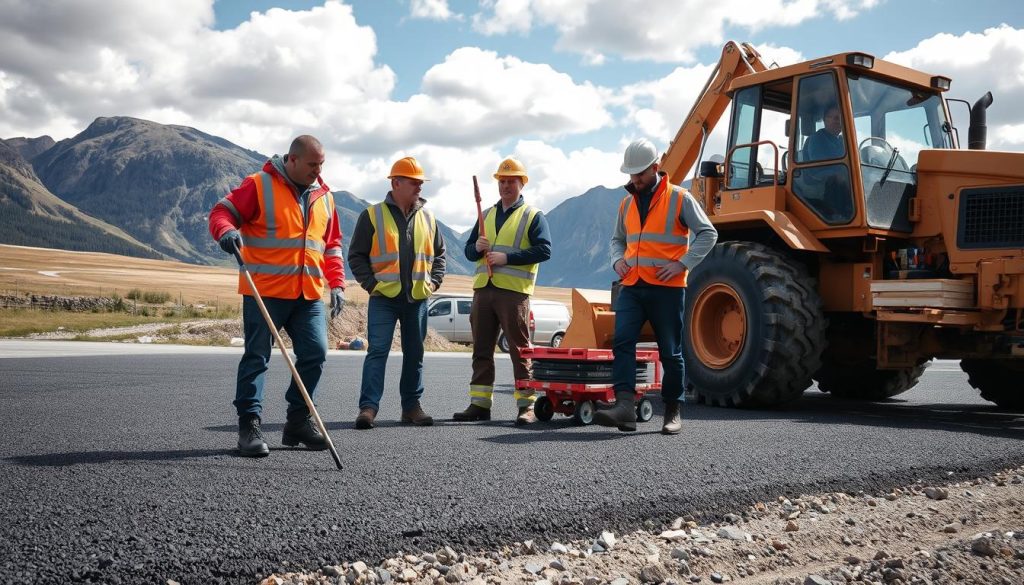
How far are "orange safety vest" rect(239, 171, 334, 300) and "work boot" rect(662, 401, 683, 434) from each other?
2.55 metres

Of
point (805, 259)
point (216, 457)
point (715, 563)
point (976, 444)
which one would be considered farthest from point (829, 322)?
point (216, 457)

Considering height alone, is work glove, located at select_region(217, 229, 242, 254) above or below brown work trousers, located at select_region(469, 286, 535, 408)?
above

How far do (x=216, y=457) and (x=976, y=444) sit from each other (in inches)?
191

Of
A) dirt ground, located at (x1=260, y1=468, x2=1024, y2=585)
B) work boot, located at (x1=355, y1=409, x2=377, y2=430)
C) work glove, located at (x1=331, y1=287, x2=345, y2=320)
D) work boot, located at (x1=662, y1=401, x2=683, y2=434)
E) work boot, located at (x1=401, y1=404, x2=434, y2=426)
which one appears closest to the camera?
dirt ground, located at (x1=260, y1=468, x2=1024, y2=585)

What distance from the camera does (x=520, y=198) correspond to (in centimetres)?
674

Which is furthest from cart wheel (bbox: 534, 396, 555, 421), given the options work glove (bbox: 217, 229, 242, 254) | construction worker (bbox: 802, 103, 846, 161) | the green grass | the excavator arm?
the green grass

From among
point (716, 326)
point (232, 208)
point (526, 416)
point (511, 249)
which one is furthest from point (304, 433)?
point (716, 326)

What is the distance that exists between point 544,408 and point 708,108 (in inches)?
169

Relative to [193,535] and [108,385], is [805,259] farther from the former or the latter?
[108,385]

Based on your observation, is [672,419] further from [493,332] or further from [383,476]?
[383,476]

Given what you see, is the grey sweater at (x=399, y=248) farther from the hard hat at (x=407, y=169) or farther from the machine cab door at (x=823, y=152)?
the machine cab door at (x=823, y=152)

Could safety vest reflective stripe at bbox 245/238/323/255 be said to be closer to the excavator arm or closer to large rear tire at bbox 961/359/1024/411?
the excavator arm

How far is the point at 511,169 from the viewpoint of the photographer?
6590 millimetres

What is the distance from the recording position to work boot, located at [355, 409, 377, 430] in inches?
236
